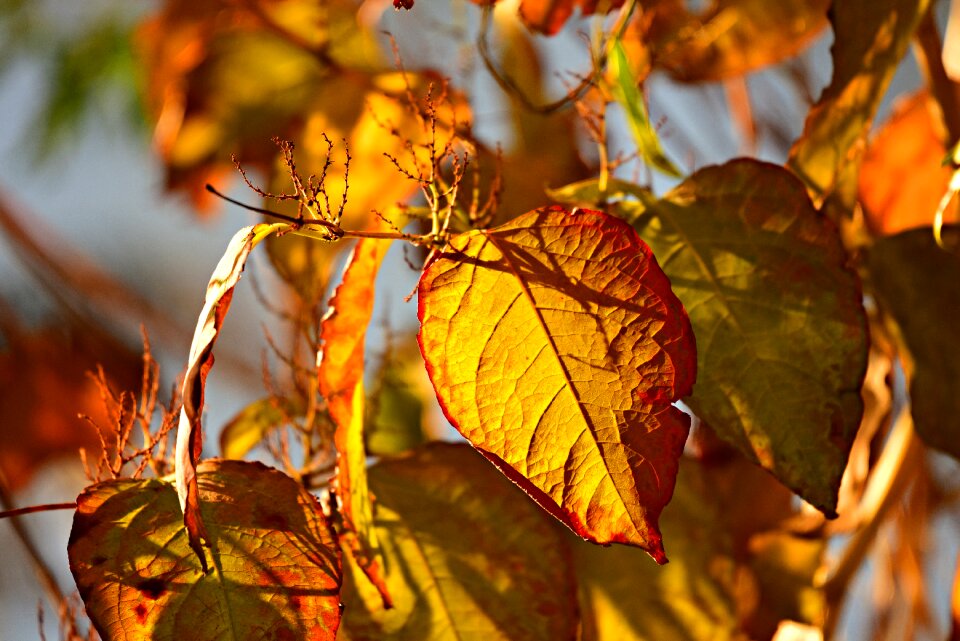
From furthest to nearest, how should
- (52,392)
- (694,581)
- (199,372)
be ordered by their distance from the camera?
(52,392)
(694,581)
(199,372)

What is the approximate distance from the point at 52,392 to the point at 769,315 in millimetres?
534

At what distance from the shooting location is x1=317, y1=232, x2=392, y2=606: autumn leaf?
202 mm

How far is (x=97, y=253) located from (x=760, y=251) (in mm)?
1136

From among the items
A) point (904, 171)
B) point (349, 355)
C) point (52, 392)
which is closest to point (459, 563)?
point (349, 355)

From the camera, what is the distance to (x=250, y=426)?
27 centimetres

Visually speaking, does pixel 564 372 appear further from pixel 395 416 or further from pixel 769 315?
pixel 395 416

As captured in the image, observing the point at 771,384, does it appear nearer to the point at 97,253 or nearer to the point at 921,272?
the point at 921,272

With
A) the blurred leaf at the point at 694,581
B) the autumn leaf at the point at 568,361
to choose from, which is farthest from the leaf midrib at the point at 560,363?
the blurred leaf at the point at 694,581

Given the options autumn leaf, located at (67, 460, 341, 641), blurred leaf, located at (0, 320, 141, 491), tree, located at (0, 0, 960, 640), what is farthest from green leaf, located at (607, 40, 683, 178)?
blurred leaf, located at (0, 320, 141, 491)

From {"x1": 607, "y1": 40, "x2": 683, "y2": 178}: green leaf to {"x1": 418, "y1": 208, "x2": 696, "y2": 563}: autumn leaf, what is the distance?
0.16 ft

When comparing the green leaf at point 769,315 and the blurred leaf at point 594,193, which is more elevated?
the blurred leaf at point 594,193

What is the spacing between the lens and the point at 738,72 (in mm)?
334

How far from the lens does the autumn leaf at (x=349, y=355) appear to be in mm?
202

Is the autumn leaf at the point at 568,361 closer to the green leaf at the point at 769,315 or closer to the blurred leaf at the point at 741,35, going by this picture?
the green leaf at the point at 769,315
